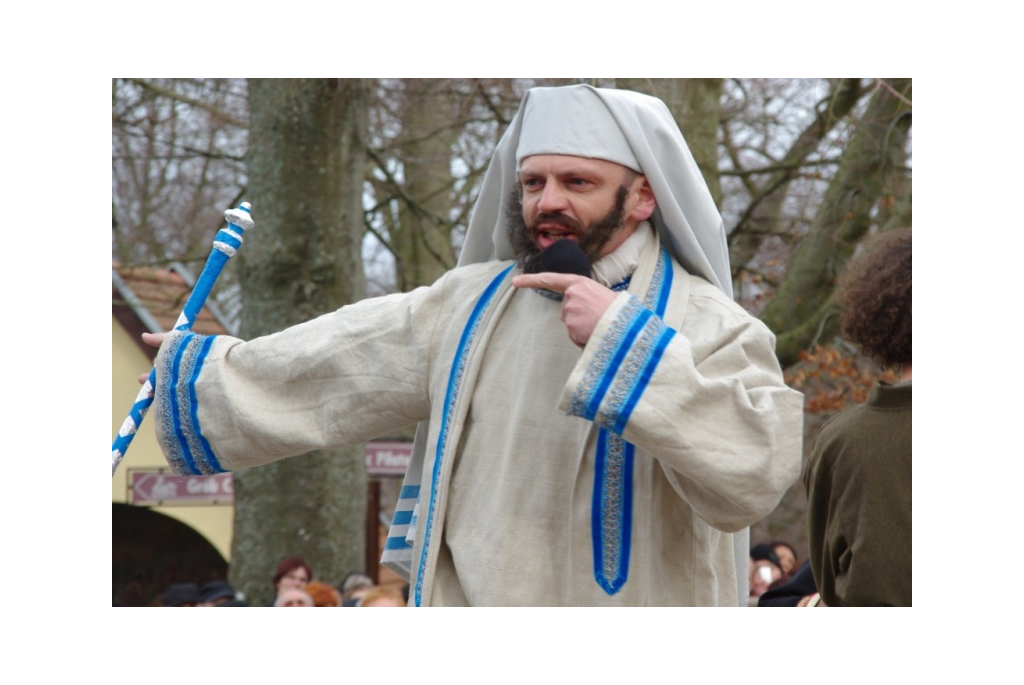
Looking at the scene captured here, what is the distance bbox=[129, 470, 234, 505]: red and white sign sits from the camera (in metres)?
9.54

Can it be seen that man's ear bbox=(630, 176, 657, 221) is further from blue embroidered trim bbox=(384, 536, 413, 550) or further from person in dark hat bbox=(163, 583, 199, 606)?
person in dark hat bbox=(163, 583, 199, 606)

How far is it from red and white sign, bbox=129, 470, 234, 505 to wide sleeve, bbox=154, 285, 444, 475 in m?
6.19

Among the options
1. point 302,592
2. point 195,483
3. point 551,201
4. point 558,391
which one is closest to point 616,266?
point 551,201

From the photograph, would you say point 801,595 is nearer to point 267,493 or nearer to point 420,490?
point 420,490

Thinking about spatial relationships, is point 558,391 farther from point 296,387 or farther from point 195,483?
point 195,483

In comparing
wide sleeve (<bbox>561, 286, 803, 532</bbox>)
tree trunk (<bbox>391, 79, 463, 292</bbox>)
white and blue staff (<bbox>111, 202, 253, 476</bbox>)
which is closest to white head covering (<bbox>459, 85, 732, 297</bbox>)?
wide sleeve (<bbox>561, 286, 803, 532</bbox>)

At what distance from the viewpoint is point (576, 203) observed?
319 centimetres

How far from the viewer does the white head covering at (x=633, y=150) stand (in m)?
3.21

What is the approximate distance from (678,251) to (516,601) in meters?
1.00

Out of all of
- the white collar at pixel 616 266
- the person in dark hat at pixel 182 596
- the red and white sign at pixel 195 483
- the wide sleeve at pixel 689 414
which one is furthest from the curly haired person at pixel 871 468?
the red and white sign at pixel 195 483

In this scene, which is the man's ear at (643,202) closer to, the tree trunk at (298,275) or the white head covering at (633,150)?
the white head covering at (633,150)

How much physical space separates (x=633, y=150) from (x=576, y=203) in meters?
0.21

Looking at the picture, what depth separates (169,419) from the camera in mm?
3396

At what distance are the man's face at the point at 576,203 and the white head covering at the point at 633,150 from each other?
28 millimetres
